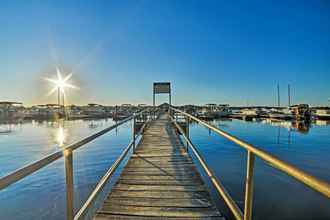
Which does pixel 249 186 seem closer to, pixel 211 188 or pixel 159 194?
pixel 159 194

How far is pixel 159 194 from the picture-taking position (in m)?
2.36

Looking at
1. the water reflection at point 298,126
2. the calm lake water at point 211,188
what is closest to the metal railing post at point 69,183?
the calm lake water at point 211,188

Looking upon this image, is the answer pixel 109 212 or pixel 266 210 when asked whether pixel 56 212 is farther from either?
pixel 266 210

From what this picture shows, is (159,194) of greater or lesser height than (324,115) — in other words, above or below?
above

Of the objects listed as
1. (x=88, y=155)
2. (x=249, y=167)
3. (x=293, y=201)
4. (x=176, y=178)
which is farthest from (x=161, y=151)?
(x=88, y=155)

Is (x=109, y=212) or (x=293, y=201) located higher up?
(x=109, y=212)

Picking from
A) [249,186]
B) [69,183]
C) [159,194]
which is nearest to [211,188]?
[159,194]

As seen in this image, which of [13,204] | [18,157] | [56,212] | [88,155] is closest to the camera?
[56,212]

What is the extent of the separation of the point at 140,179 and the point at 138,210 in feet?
2.58

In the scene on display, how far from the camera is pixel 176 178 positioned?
2844 mm

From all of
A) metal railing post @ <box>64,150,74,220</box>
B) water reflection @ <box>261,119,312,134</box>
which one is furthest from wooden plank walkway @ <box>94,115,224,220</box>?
water reflection @ <box>261,119,312,134</box>

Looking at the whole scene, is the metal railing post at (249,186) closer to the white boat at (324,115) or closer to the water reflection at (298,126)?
the water reflection at (298,126)

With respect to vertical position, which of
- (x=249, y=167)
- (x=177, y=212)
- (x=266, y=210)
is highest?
(x=249, y=167)


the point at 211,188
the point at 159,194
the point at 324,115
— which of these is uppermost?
the point at 159,194
